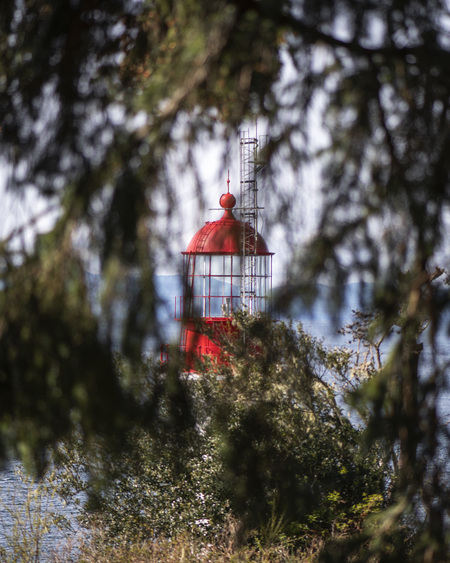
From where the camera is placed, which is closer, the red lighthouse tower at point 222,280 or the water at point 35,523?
the red lighthouse tower at point 222,280

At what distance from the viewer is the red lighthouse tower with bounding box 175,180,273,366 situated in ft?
7.36

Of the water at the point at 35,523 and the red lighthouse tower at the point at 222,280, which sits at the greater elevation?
→ the red lighthouse tower at the point at 222,280

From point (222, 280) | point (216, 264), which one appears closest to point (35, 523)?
point (222, 280)

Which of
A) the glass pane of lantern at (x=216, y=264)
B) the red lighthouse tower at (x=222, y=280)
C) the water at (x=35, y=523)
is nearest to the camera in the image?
the red lighthouse tower at (x=222, y=280)

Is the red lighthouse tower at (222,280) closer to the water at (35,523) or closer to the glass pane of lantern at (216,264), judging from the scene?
the glass pane of lantern at (216,264)

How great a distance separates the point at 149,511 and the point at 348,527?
2485 millimetres

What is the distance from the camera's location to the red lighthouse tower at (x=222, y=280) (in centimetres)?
224

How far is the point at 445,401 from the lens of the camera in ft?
65.1

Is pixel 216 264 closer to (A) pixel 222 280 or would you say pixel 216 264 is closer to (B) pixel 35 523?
(A) pixel 222 280

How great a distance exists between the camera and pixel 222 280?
6379 millimetres

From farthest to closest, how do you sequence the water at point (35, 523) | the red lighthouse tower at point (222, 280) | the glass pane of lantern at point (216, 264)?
the glass pane of lantern at point (216, 264), the water at point (35, 523), the red lighthouse tower at point (222, 280)

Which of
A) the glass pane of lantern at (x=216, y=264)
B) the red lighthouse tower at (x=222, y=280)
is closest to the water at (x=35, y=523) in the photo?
the red lighthouse tower at (x=222, y=280)

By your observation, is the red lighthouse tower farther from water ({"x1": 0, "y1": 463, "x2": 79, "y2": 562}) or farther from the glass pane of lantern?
water ({"x1": 0, "y1": 463, "x2": 79, "y2": 562})

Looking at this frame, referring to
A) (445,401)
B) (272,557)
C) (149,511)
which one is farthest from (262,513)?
(445,401)
